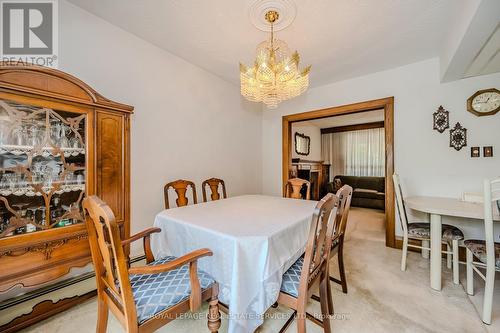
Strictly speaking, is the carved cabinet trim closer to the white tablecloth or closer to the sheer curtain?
the white tablecloth

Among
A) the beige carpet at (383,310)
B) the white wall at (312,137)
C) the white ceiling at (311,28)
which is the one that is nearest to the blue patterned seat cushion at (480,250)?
the beige carpet at (383,310)

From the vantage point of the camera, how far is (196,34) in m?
2.24

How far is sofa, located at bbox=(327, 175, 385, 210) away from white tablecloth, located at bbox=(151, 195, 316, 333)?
4560 mm

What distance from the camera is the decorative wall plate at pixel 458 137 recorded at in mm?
2496

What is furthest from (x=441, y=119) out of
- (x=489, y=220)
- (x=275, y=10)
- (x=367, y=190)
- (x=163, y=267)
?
(x=163, y=267)

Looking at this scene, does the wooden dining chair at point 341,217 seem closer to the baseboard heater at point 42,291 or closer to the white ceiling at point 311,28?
the white ceiling at point 311,28

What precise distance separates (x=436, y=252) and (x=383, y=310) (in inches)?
32.1

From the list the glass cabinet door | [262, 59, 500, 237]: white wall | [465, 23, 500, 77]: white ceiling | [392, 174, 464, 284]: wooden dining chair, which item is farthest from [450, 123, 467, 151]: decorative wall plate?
the glass cabinet door

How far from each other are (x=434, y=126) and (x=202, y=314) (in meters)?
3.42

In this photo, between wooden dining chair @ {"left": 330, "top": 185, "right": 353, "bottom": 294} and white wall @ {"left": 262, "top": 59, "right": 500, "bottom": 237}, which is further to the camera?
white wall @ {"left": 262, "top": 59, "right": 500, "bottom": 237}

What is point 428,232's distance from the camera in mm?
2156

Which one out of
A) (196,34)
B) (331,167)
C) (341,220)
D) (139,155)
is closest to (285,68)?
(196,34)

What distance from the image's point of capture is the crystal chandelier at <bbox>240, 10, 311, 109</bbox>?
1860 millimetres

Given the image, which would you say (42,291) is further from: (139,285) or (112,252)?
(112,252)
